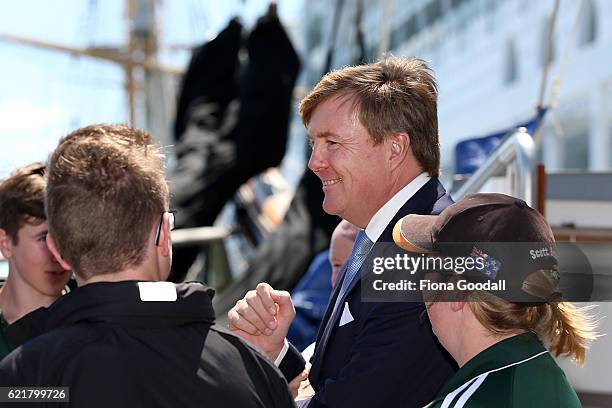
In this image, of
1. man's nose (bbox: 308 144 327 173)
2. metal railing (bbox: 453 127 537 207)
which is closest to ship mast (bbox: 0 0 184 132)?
metal railing (bbox: 453 127 537 207)

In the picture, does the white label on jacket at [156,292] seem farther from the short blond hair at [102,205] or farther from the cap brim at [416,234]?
the cap brim at [416,234]

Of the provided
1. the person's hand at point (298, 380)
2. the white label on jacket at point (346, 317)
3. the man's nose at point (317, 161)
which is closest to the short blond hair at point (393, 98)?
the man's nose at point (317, 161)

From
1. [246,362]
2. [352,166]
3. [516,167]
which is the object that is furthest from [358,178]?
[516,167]

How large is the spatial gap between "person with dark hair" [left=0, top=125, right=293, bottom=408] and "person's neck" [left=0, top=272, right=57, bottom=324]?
1019 millimetres

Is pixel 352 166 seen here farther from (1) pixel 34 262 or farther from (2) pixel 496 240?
(1) pixel 34 262

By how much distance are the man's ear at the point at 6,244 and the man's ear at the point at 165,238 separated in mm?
1166

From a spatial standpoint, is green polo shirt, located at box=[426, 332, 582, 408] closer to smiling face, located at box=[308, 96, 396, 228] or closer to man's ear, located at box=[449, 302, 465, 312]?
man's ear, located at box=[449, 302, 465, 312]

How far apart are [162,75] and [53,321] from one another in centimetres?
2609

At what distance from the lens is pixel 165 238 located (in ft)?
5.82

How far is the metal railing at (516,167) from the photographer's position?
10.5ft

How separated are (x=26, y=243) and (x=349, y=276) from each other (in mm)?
1040

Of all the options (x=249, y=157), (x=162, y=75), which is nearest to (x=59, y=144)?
(x=249, y=157)

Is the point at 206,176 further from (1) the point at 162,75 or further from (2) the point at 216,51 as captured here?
(1) the point at 162,75

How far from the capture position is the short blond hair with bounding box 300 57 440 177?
2.27 meters
